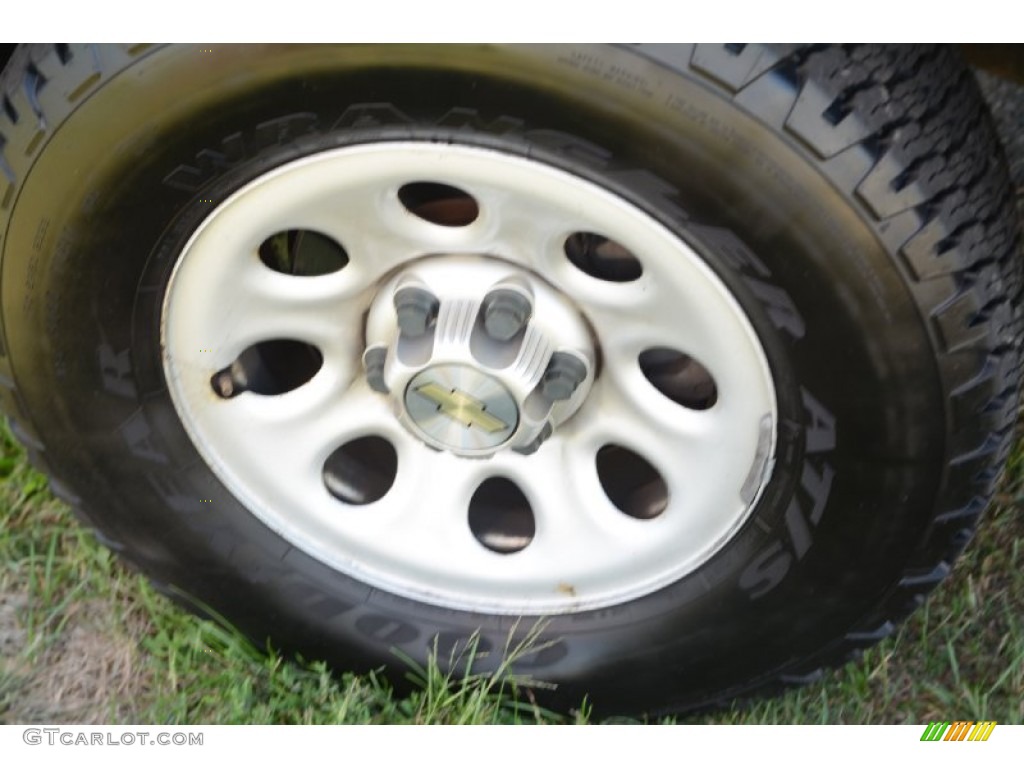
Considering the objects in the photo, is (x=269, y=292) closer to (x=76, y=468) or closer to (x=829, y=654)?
(x=76, y=468)

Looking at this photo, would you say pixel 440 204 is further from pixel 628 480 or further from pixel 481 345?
pixel 628 480

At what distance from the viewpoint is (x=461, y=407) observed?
64.6 inches

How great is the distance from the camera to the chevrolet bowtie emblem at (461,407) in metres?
1.62

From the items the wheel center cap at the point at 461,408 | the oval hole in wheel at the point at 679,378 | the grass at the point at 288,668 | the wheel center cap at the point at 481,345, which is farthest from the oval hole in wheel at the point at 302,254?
the grass at the point at 288,668

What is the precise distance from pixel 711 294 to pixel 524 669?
73 cm

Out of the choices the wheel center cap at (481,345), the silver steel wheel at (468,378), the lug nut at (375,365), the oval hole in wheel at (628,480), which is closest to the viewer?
the silver steel wheel at (468,378)

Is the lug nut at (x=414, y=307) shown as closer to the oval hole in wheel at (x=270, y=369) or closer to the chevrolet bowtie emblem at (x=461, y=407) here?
the chevrolet bowtie emblem at (x=461, y=407)

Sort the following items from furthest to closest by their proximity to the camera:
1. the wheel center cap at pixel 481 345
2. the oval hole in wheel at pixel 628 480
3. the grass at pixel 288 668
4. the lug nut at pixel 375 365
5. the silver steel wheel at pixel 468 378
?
the grass at pixel 288 668, the oval hole in wheel at pixel 628 480, the lug nut at pixel 375 365, the wheel center cap at pixel 481 345, the silver steel wheel at pixel 468 378

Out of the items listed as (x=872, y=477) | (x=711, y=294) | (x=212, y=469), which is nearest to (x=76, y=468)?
(x=212, y=469)

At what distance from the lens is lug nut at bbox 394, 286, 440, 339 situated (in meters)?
1.56

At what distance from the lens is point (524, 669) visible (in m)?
1.85
